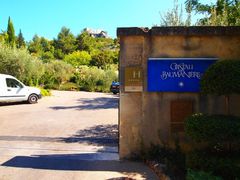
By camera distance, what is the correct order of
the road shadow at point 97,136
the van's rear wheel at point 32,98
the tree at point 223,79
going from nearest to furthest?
the tree at point 223,79
the road shadow at point 97,136
the van's rear wheel at point 32,98

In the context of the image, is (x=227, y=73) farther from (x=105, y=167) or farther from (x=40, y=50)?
(x=40, y=50)

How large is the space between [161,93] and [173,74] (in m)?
0.48

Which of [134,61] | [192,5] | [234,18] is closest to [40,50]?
[192,5]

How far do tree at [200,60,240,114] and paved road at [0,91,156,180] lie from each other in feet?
6.74

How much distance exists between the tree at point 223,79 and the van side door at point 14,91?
1558cm

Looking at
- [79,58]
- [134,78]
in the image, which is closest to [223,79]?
[134,78]

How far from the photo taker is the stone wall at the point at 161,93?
24.7 feet

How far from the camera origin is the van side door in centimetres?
1970

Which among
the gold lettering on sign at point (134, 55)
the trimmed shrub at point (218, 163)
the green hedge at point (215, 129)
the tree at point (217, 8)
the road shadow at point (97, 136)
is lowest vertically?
the road shadow at point (97, 136)

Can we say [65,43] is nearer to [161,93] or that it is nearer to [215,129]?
[161,93]

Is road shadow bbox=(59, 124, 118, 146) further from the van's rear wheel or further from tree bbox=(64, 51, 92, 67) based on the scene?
tree bbox=(64, 51, 92, 67)

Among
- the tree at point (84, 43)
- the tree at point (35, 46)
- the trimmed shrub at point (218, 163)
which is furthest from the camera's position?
the tree at point (84, 43)

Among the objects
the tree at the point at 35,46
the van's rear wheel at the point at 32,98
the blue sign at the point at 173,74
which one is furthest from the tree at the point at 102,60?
the blue sign at the point at 173,74

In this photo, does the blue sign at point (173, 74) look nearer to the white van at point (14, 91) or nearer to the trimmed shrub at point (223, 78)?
the trimmed shrub at point (223, 78)
